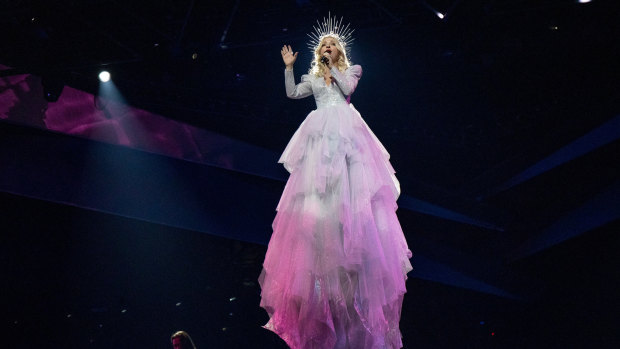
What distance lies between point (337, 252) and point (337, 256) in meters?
0.02

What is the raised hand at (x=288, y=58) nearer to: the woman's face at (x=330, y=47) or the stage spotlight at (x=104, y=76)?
the woman's face at (x=330, y=47)

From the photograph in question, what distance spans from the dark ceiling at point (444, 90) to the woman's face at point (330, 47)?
4.62 feet

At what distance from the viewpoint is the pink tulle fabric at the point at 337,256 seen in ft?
6.89

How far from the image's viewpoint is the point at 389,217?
235 cm

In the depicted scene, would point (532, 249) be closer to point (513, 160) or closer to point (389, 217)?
point (513, 160)

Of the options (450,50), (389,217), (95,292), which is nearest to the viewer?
(389,217)

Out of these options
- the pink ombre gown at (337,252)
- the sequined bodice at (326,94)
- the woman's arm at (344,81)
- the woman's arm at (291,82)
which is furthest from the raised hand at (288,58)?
the pink ombre gown at (337,252)

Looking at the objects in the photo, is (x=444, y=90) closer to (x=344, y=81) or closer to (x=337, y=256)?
(x=344, y=81)

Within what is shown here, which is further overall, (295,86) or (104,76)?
(104,76)

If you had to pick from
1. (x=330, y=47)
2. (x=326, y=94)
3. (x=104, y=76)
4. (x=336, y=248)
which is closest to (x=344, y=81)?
(x=326, y=94)

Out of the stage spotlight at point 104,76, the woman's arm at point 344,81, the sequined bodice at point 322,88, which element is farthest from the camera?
the stage spotlight at point 104,76

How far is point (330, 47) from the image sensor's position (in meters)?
2.76

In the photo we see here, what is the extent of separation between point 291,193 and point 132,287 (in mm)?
3319

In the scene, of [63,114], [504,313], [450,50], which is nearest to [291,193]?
[450,50]
